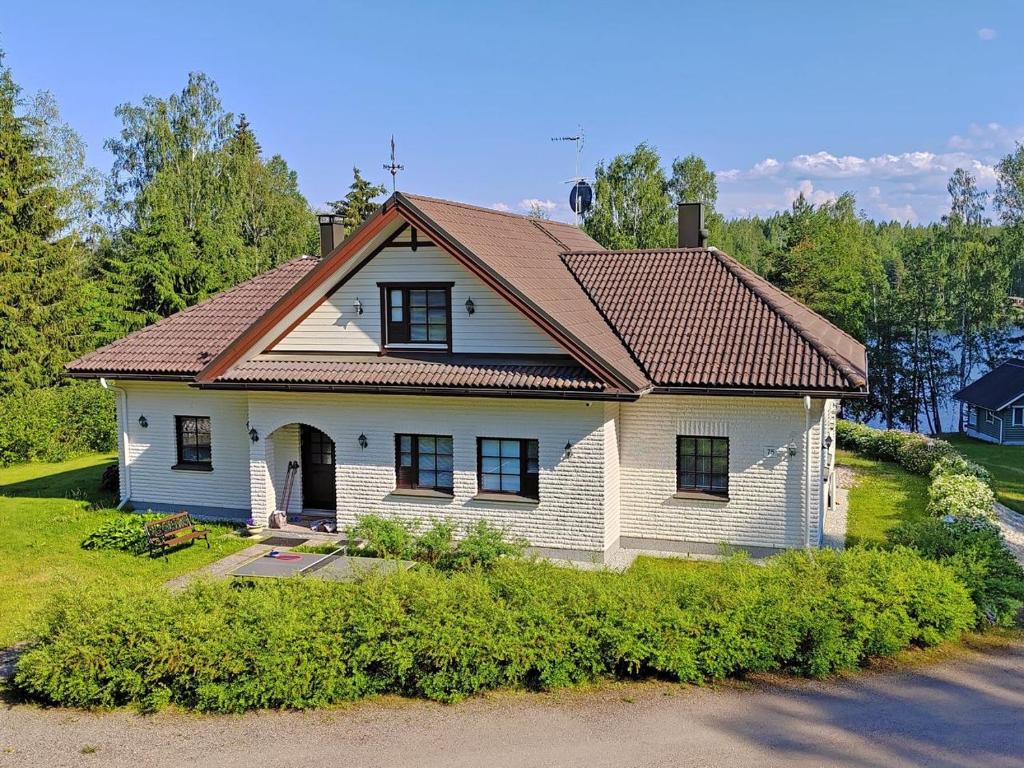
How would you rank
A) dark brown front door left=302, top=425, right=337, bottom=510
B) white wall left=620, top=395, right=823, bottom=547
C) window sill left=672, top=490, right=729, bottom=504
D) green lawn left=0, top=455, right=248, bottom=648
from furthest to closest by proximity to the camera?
dark brown front door left=302, top=425, right=337, bottom=510 < window sill left=672, top=490, right=729, bottom=504 < white wall left=620, top=395, right=823, bottom=547 < green lawn left=0, top=455, right=248, bottom=648

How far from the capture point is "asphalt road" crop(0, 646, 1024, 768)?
8312mm

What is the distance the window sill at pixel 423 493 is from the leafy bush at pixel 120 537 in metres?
4.66

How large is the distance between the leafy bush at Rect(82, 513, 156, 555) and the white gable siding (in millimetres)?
4209

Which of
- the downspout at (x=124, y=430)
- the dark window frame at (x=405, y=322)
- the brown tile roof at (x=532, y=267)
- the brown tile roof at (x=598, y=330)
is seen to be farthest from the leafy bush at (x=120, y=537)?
the brown tile roof at (x=532, y=267)

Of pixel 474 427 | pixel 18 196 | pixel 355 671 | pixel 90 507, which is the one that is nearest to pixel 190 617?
pixel 355 671

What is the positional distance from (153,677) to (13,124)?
101ft

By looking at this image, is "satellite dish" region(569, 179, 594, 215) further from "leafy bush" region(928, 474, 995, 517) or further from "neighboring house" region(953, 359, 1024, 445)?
"neighboring house" region(953, 359, 1024, 445)

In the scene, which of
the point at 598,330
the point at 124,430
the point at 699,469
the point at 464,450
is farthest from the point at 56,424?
the point at 699,469

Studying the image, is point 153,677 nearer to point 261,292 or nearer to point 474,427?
point 474,427

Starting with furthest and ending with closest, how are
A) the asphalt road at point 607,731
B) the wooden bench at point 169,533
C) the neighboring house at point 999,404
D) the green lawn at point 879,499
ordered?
the neighboring house at point 999,404 → the green lawn at point 879,499 → the wooden bench at point 169,533 → the asphalt road at point 607,731

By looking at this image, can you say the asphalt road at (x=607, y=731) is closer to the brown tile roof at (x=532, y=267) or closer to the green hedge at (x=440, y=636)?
the green hedge at (x=440, y=636)

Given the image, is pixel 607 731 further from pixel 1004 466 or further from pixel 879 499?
pixel 1004 466

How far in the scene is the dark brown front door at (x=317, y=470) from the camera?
57.6ft

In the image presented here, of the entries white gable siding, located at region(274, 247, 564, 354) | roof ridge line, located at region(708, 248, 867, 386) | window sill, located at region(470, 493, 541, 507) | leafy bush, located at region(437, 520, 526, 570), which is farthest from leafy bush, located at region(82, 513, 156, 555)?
roof ridge line, located at region(708, 248, 867, 386)
